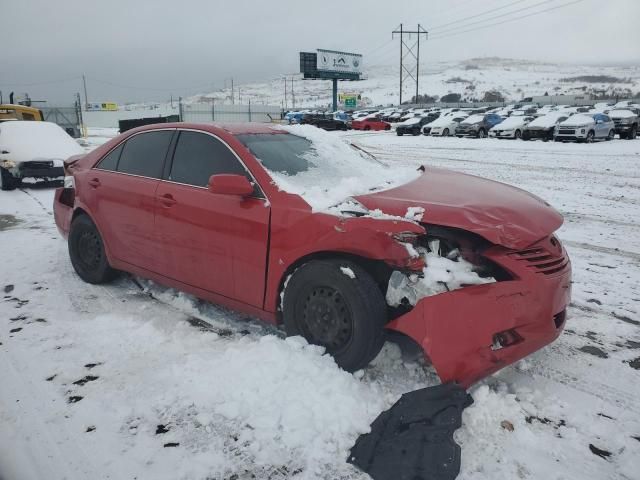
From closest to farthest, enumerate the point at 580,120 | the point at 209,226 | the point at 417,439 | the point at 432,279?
the point at 417,439 < the point at 432,279 < the point at 209,226 < the point at 580,120

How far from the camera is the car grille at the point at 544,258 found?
274cm

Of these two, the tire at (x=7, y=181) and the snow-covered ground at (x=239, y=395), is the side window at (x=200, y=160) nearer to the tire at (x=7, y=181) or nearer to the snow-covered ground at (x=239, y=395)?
Result: the snow-covered ground at (x=239, y=395)

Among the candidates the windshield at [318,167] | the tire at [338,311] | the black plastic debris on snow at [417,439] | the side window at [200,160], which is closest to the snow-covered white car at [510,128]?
the windshield at [318,167]

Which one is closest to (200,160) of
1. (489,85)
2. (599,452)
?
(599,452)

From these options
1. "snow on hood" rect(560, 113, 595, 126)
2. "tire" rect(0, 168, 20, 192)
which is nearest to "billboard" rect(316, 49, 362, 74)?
"snow on hood" rect(560, 113, 595, 126)

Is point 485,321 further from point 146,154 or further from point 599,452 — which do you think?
point 146,154

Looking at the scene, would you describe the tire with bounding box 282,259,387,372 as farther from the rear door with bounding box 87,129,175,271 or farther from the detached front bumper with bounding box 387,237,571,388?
the rear door with bounding box 87,129,175,271

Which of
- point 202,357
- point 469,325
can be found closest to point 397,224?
point 469,325

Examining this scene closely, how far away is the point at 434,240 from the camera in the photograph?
2.83 m

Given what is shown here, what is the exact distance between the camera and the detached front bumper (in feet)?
8.35

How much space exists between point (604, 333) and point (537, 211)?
1.25m

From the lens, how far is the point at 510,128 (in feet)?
77.6

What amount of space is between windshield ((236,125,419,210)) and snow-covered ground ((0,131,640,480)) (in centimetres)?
105

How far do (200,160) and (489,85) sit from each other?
153977 mm
